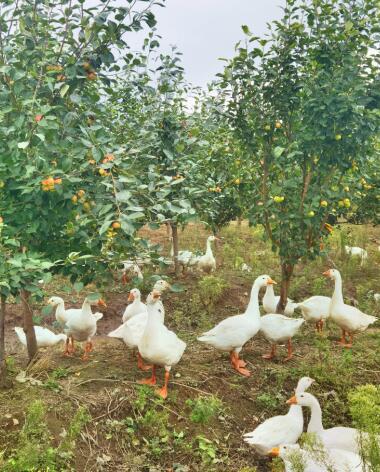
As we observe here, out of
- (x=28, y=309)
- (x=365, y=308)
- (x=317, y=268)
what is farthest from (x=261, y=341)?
(x=317, y=268)

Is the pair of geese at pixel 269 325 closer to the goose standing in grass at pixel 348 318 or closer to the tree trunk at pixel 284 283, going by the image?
the goose standing in grass at pixel 348 318

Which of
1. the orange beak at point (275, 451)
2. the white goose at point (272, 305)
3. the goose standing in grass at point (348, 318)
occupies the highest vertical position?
the goose standing in grass at point (348, 318)

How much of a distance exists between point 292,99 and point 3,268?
4989 millimetres

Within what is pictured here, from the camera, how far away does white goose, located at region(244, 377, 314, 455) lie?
4418 mm

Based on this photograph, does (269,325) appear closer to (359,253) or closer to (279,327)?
(279,327)

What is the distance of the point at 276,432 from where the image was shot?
4.51m

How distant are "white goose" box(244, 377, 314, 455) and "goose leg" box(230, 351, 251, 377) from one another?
1059 mm

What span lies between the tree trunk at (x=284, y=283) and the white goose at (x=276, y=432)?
3.02 m

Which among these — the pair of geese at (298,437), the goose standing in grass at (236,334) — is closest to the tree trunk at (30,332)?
the goose standing in grass at (236,334)

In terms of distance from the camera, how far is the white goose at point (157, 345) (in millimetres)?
5109

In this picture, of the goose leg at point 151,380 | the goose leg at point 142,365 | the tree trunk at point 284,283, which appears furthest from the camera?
the tree trunk at point 284,283

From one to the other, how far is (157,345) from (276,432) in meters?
1.46

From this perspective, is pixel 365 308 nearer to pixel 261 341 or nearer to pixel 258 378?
pixel 261 341

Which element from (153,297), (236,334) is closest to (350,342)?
(236,334)
